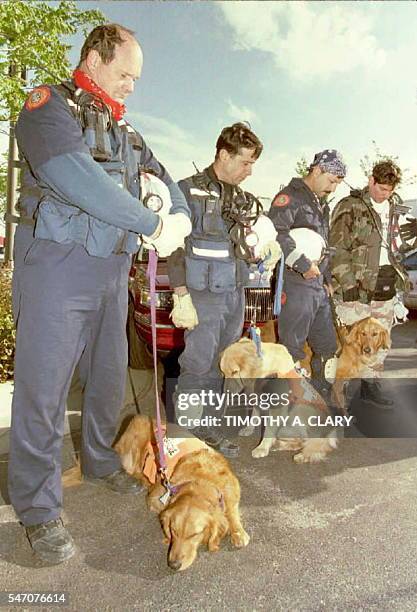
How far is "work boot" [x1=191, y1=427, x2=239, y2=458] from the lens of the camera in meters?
3.57

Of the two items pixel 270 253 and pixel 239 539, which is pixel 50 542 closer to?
pixel 239 539

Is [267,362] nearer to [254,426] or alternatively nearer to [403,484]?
Answer: [254,426]

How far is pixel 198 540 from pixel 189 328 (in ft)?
4.98

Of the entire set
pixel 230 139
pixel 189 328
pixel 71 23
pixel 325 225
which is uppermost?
pixel 71 23

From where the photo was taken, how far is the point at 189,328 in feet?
11.3

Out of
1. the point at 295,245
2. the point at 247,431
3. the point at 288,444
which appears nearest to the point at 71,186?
the point at 295,245

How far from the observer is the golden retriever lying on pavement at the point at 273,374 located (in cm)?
355

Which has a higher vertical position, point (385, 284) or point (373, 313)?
point (385, 284)

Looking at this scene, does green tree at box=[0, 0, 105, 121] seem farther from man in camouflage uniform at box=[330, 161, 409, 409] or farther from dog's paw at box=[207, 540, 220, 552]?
dog's paw at box=[207, 540, 220, 552]

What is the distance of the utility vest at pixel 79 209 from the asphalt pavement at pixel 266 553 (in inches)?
59.0

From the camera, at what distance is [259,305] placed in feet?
18.0

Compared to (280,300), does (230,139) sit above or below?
above

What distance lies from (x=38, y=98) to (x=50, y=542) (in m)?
2.07

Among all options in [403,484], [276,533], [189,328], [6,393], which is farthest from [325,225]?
[6,393]
